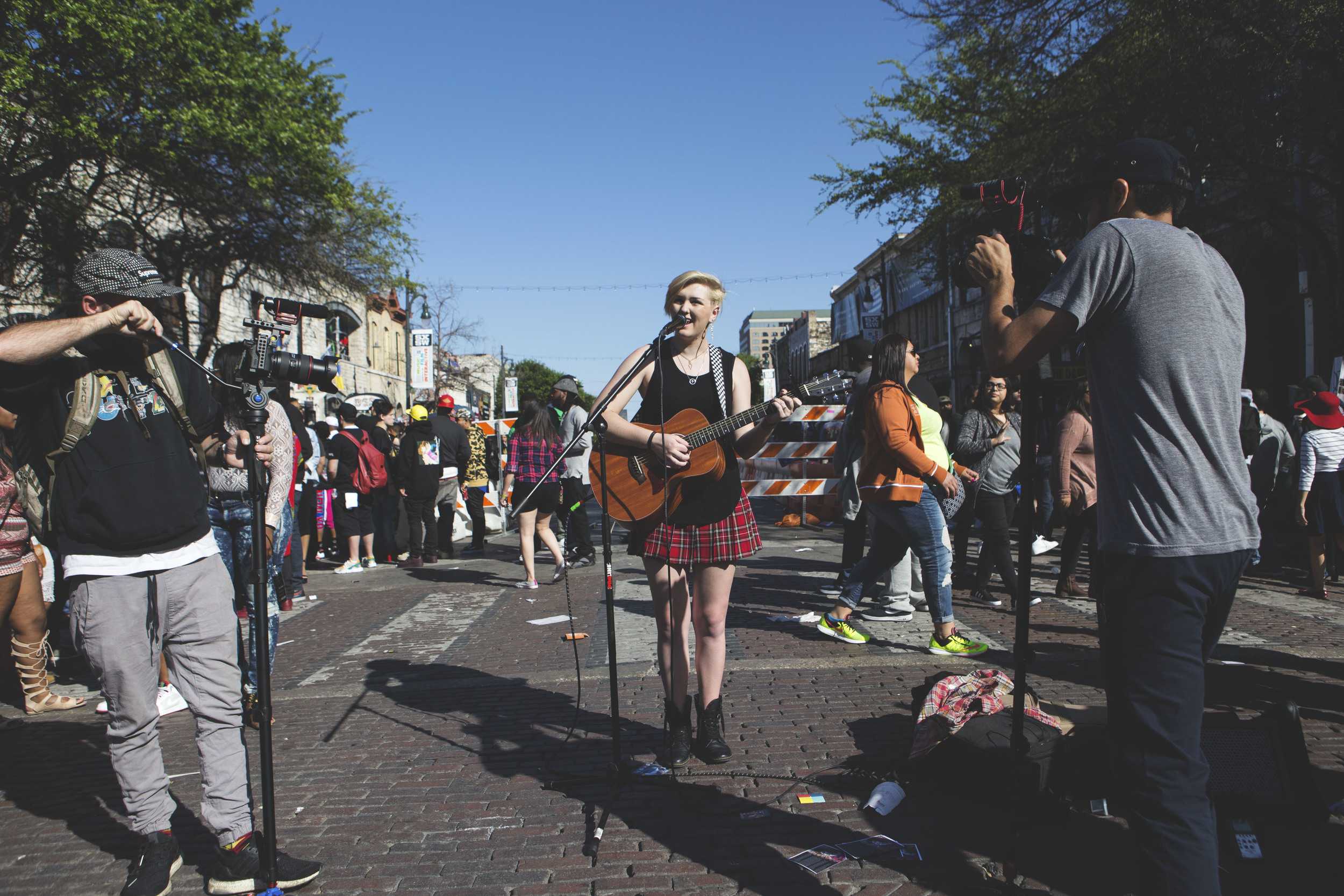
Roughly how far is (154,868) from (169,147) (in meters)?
16.4

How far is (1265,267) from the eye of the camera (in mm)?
20297

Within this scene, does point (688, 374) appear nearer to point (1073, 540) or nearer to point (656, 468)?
point (656, 468)

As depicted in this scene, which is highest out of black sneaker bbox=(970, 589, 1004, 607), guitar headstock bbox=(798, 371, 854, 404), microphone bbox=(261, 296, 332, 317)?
microphone bbox=(261, 296, 332, 317)

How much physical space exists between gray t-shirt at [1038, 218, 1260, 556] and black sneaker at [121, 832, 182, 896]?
10.2ft

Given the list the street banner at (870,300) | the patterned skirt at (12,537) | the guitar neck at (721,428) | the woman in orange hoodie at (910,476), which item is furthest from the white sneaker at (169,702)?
the street banner at (870,300)

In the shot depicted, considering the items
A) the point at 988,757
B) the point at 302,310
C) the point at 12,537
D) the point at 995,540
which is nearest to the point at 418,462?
the point at 302,310

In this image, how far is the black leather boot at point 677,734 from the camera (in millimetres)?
3990

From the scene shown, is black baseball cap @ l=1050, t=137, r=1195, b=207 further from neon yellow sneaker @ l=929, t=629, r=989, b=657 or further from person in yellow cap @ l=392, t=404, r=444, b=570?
person in yellow cap @ l=392, t=404, r=444, b=570

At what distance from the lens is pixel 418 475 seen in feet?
38.6

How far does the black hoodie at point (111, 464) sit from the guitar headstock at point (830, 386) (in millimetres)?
2450

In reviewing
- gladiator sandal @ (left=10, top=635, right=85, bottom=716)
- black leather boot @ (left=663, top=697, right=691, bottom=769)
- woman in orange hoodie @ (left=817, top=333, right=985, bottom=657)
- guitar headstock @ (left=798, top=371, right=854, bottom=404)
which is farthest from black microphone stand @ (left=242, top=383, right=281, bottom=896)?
woman in orange hoodie @ (left=817, top=333, right=985, bottom=657)

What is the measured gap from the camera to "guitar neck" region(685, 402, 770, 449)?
390 cm

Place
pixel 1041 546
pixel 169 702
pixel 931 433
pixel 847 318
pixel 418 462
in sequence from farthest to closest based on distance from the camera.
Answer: pixel 847 318 → pixel 418 462 → pixel 1041 546 → pixel 931 433 → pixel 169 702

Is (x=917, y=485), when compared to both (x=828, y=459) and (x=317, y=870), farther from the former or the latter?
(x=828, y=459)
